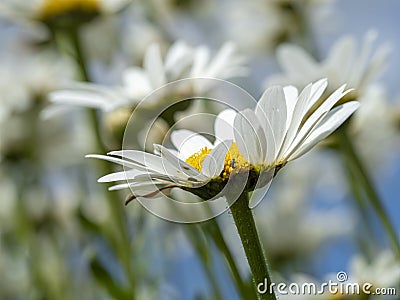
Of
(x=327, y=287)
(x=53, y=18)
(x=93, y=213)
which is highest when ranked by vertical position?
(x=53, y=18)

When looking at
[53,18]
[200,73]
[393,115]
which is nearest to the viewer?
[200,73]

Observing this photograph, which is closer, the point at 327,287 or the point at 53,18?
the point at 327,287

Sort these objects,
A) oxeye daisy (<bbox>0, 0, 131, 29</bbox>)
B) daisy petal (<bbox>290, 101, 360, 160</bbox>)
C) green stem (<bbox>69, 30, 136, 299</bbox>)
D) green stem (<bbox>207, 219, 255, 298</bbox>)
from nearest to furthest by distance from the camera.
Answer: daisy petal (<bbox>290, 101, 360, 160</bbox>) → green stem (<bbox>207, 219, 255, 298</bbox>) → green stem (<bbox>69, 30, 136, 299</bbox>) → oxeye daisy (<bbox>0, 0, 131, 29</bbox>)

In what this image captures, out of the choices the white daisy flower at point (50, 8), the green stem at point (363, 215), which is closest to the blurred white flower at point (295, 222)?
the green stem at point (363, 215)

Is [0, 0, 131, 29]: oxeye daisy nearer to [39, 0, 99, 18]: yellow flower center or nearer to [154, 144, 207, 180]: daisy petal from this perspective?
[39, 0, 99, 18]: yellow flower center

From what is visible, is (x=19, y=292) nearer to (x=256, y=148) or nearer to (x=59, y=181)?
(x=59, y=181)

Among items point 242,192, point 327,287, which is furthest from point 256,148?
point 327,287

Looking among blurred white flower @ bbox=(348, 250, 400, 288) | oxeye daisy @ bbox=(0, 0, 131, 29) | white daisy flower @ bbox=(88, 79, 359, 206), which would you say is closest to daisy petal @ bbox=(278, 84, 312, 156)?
white daisy flower @ bbox=(88, 79, 359, 206)
